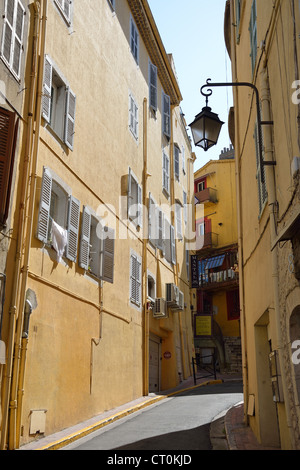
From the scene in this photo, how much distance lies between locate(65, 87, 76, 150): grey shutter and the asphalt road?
6368mm

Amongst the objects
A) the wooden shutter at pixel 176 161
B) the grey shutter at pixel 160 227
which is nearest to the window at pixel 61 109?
the grey shutter at pixel 160 227

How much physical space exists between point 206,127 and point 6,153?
3.70m

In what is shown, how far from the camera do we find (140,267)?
17125 millimetres

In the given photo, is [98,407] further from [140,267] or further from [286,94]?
[286,94]

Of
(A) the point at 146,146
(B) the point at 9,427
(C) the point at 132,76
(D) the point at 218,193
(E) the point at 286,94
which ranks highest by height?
(D) the point at 218,193

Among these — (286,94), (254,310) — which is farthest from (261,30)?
(254,310)

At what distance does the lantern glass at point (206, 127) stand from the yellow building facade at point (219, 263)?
73.6ft

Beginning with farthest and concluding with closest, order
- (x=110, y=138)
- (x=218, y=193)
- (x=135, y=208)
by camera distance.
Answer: (x=218, y=193)
(x=135, y=208)
(x=110, y=138)

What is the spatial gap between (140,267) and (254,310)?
7721 millimetres

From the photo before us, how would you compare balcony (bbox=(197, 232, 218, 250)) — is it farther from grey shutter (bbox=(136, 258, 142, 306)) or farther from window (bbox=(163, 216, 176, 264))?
grey shutter (bbox=(136, 258, 142, 306))

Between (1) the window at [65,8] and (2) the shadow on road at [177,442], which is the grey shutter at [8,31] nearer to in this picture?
(1) the window at [65,8]

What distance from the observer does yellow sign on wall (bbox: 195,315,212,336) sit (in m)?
26.3

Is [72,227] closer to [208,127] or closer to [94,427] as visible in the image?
[94,427]

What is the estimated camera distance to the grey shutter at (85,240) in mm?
12219
